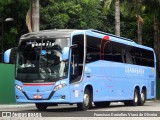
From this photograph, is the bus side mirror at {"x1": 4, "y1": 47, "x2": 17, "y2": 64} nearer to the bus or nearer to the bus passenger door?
the bus

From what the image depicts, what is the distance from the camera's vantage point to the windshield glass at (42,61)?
18.7 metres

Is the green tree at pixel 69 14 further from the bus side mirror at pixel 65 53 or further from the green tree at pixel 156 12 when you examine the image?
the bus side mirror at pixel 65 53

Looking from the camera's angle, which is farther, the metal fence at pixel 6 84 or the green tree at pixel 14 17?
the green tree at pixel 14 17

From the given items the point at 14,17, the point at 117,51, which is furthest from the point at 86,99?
the point at 14,17

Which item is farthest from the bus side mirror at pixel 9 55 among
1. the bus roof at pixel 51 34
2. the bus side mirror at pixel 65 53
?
the bus side mirror at pixel 65 53

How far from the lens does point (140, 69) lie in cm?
2711

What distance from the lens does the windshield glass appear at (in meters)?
18.7

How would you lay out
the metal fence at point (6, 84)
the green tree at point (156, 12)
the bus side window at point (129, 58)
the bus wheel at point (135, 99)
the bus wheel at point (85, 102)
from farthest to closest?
the green tree at point (156, 12)
the bus wheel at point (135, 99)
the metal fence at point (6, 84)
the bus side window at point (129, 58)
the bus wheel at point (85, 102)

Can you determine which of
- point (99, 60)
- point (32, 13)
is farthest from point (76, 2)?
point (99, 60)

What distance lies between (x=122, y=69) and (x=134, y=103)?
131 inches

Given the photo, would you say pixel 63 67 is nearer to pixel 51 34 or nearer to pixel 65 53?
pixel 65 53

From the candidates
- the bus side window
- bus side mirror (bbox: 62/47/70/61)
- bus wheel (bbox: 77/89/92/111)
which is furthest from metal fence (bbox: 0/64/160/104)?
bus side mirror (bbox: 62/47/70/61)

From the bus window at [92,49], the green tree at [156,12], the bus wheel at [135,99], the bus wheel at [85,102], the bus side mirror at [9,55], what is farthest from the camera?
the green tree at [156,12]

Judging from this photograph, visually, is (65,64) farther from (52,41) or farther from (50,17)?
(50,17)
